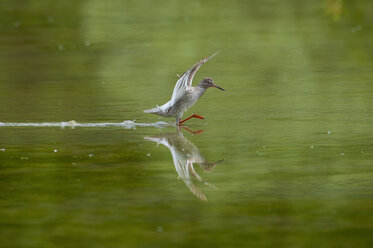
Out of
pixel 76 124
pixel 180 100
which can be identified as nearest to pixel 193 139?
pixel 180 100

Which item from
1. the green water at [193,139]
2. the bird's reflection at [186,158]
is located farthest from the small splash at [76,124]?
the bird's reflection at [186,158]

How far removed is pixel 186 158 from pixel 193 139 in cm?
98

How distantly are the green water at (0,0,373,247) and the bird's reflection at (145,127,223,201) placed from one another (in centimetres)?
3

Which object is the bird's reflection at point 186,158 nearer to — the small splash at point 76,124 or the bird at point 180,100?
the bird at point 180,100

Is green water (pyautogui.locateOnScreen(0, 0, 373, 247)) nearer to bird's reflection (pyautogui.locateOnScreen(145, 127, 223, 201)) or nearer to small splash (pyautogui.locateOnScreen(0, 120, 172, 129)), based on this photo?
bird's reflection (pyautogui.locateOnScreen(145, 127, 223, 201))

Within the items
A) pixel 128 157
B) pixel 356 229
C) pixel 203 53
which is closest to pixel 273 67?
pixel 203 53

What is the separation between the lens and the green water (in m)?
Result: 6.47

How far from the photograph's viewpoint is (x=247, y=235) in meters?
6.20

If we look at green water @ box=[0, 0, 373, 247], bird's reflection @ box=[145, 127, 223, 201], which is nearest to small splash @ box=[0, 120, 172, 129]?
green water @ box=[0, 0, 373, 247]

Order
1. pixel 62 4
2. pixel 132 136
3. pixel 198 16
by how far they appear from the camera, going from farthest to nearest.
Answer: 1. pixel 62 4
2. pixel 198 16
3. pixel 132 136

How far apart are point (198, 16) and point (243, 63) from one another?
5797mm

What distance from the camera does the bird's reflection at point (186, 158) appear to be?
25.4ft

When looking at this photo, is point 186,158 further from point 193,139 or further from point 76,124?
point 76,124

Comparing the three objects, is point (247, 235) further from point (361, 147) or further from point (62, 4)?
point (62, 4)
